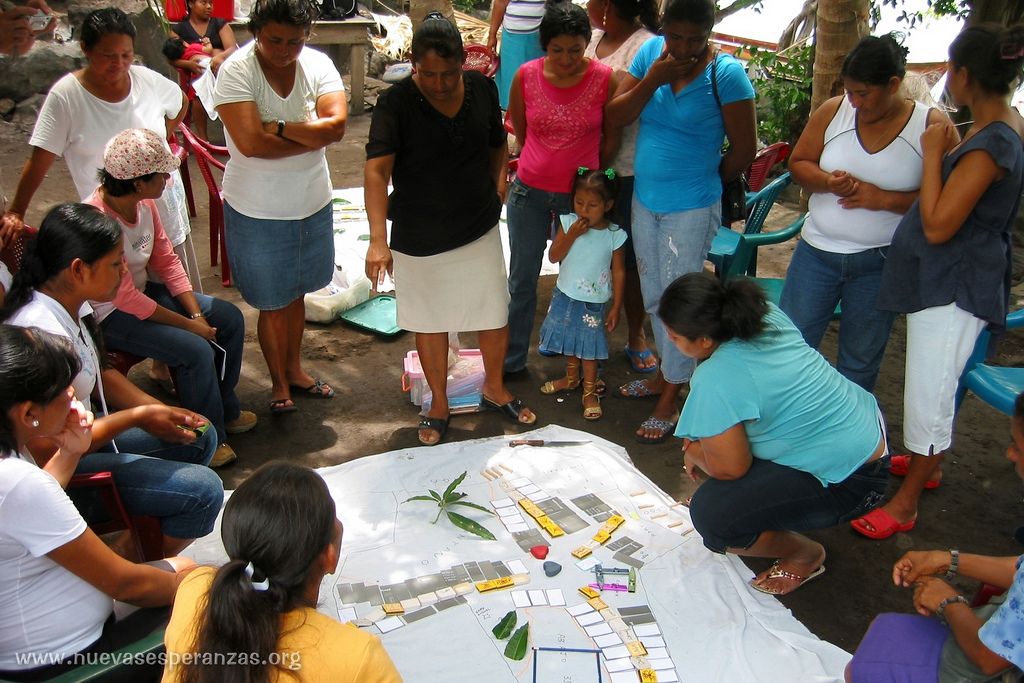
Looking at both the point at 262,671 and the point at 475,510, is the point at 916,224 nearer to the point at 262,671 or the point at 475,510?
the point at 475,510

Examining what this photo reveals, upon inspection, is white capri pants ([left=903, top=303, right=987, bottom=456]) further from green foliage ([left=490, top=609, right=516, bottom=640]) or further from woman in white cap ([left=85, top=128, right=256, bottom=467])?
woman in white cap ([left=85, top=128, right=256, bottom=467])

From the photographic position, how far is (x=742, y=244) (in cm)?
428

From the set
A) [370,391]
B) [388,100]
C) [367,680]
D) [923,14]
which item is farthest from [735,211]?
Result: [923,14]

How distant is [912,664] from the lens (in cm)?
208

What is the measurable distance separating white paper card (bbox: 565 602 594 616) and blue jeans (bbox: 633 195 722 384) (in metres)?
1.33

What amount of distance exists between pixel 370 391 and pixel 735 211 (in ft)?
6.60

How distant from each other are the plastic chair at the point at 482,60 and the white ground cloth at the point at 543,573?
12.0 ft

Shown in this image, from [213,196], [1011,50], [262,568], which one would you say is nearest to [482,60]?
[213,196]

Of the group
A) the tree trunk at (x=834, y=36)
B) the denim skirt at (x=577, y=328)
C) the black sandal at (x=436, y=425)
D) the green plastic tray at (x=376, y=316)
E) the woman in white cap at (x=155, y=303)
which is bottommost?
the green plastic tray at (x=376, y=316)

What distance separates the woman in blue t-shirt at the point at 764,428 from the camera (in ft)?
8.43

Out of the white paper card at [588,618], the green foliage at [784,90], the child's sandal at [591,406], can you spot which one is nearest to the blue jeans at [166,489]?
the white paper card at [588,618]

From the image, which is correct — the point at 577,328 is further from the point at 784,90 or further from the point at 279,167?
the point at 784,90

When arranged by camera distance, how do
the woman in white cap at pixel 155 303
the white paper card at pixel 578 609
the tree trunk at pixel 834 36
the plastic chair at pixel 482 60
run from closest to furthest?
the white paper card at pixel 578 609, the woman in white cap at pixel 155 303, the tree trunk at pixel 834 36, the plastic chair at pixel 482 60

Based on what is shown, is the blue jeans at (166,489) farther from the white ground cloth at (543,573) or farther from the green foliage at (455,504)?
the green foliage at (455,504)
